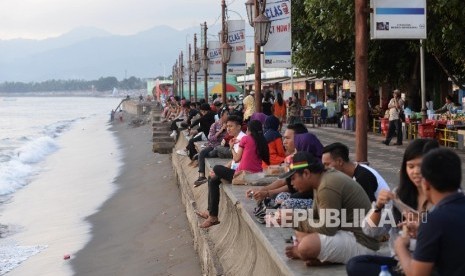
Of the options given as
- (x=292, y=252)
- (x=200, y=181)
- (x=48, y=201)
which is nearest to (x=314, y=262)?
(x=292, y=252)

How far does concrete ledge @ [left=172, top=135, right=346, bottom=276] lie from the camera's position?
5930 millimetres

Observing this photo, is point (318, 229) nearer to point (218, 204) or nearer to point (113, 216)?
point (218, 204)

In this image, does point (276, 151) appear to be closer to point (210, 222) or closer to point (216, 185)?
point (216, 185)

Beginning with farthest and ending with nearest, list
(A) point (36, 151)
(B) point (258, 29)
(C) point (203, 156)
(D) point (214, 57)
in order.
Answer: (A) point (36, 151), (D) point (214, 57), (B) point (258, 29), (C) point (203, 156)

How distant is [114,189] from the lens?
914 inches

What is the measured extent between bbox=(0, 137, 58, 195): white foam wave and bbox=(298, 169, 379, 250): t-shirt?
2028 cm

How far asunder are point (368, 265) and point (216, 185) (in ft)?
19.3

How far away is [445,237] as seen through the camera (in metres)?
3.81

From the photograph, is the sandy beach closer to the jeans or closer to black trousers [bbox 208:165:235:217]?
black trousers [bbox 208:165:235:217]

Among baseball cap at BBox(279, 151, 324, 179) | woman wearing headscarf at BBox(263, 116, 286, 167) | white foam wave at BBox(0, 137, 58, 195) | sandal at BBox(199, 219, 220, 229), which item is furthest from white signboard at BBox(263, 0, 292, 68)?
white foam wave at BBox(0, 137, 58, 195)

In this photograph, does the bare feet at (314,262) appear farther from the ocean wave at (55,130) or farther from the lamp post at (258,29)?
the ocean wave at (55,130)

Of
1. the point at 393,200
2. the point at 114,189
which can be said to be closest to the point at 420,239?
the point at 393,200

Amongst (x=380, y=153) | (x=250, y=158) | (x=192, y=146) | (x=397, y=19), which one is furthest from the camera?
→ (x=380, y=153)

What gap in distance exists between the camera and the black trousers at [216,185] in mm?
10445
